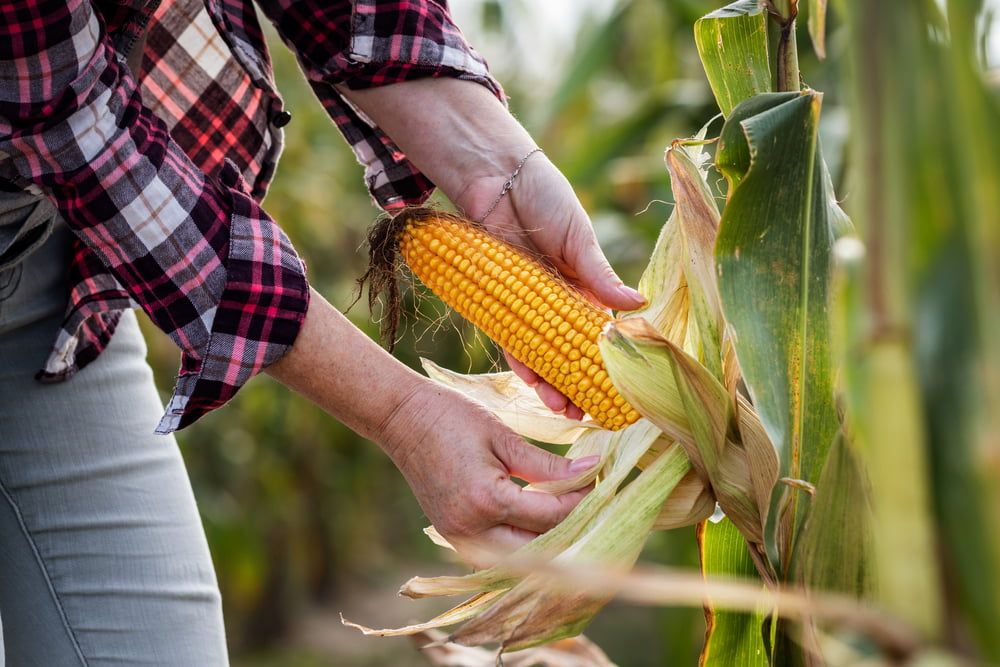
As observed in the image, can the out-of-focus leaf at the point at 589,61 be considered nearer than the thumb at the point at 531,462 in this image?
No

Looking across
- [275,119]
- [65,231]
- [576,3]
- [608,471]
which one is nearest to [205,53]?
[275,119]

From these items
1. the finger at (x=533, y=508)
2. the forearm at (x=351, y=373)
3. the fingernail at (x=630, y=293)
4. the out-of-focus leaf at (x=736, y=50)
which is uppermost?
the out-of-focus leaf at (x=736, y=50)

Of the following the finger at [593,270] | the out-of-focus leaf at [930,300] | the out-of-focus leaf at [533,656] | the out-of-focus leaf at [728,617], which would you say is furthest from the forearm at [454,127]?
the out-of-focus leaf at [930,300]

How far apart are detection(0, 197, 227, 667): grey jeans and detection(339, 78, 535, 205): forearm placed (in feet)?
1.24

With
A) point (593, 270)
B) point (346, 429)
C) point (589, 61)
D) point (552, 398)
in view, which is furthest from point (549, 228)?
point (346, 429)

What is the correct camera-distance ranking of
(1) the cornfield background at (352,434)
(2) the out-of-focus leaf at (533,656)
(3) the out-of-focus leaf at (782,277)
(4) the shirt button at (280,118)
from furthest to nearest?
(1) the cornfield background at (352,434) → (2) the out-of-focus leaf at (533,656) → (4) the shirt button at (280,118) → (3) the out-of-focus leaf at (782,277)

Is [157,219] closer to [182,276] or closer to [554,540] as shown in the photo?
[182,276]

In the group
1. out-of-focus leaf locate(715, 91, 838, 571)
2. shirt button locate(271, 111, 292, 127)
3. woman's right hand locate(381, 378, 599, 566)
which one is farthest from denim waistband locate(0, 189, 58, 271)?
out-of-focus leaf locate(715, 91, 838, 571)

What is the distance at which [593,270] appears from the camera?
3.15ft

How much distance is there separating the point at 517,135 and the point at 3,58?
19.8 inches

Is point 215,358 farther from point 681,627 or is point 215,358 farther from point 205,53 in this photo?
point 681,627

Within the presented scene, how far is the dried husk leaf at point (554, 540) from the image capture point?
810 mm

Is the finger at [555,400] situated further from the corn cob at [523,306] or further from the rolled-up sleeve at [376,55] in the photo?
the rolled-up sleeve at [376,55]

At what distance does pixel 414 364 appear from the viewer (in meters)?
3.77
